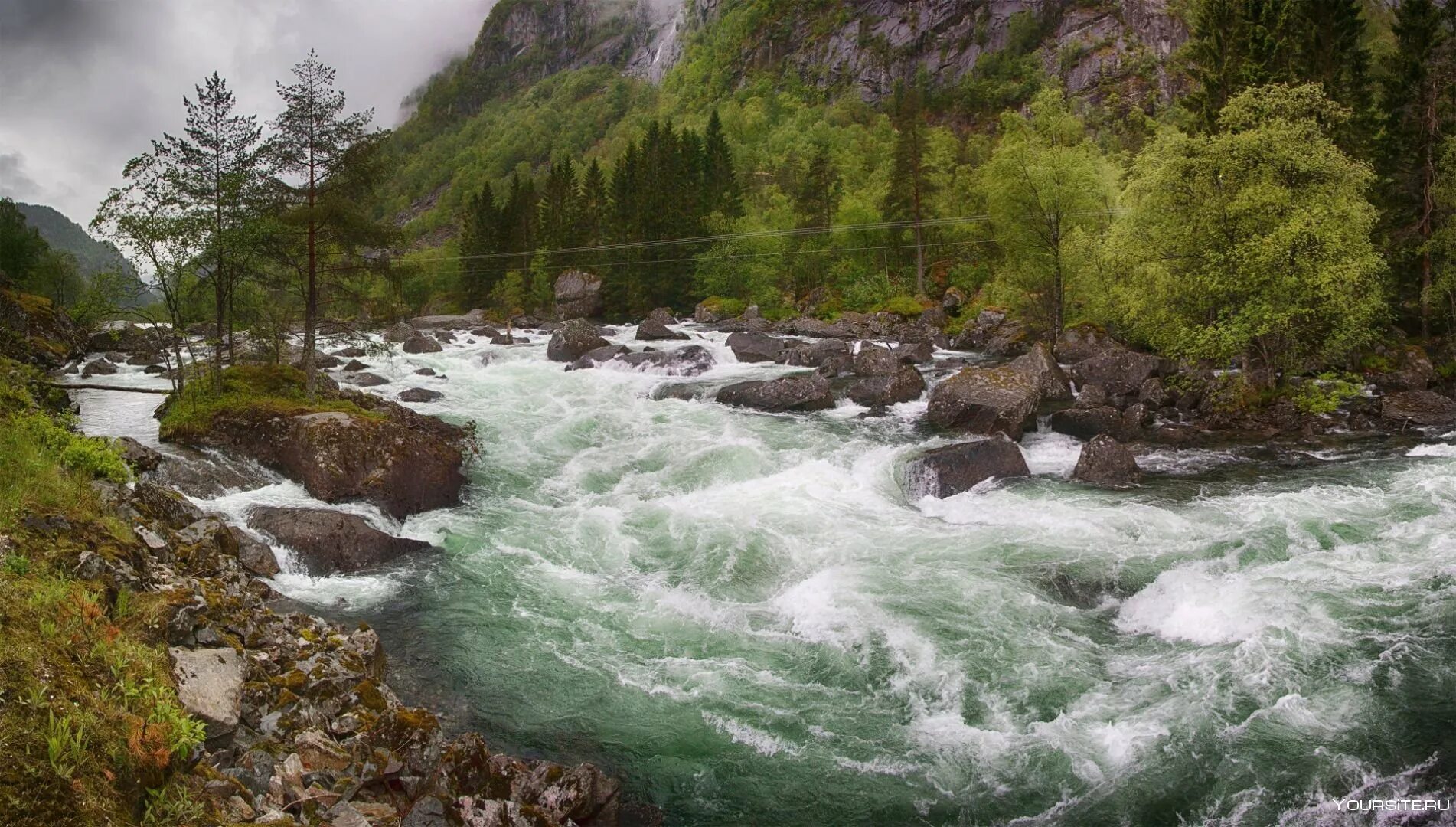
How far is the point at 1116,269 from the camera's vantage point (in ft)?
105

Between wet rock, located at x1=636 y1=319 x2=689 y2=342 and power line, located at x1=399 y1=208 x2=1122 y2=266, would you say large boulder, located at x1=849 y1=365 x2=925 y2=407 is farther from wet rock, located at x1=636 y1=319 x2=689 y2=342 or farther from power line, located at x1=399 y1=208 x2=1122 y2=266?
power line, located at x1=399 y1=208 x2=1122 y2=266

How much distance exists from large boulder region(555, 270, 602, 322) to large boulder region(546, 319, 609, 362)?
3051cm

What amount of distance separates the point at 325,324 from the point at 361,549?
35.9 feet

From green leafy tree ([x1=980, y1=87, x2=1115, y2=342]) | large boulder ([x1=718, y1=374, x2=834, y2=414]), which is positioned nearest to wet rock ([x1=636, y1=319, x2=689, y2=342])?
green leafy tree ([x1=980, y1=87, x2=1115, y2=342])

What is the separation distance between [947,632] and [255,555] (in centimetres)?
1217

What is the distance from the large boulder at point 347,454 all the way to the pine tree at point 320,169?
3157mm

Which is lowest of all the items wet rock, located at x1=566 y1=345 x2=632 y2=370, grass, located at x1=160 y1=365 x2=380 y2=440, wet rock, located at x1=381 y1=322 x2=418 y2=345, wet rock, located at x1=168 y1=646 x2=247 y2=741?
wet rock, located at x1=168 y1=646 x2=247 y2=741

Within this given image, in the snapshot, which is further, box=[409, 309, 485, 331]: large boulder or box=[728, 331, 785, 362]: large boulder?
box=[409, 309, 485, 331]: large boulder

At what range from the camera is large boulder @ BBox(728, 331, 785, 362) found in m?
42.2

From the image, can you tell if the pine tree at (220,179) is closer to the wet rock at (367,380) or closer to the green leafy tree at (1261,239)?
the wet rock at (367,380)

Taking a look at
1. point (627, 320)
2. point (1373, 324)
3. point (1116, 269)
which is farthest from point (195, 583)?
point (627, 320)

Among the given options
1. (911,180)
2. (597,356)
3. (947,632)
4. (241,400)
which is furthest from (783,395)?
(911,180)

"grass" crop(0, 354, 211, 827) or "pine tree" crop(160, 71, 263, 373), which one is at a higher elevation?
"pine tree" crop(160, 71, 263, 373)

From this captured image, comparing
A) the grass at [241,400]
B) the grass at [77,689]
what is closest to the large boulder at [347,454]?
the grass at [241,400]
